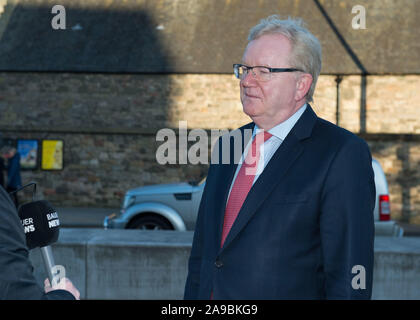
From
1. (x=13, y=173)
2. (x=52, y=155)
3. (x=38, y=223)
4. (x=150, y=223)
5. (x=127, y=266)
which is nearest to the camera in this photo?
(x=38, y=223)

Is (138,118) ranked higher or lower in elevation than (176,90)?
lower

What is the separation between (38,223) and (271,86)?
3.78 feet

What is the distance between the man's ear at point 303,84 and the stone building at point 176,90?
1714 centimetres

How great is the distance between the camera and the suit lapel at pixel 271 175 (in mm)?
2336

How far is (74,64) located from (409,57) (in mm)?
12263

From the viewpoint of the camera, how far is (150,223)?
9.62 meters

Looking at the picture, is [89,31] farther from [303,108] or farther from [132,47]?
[303,108]

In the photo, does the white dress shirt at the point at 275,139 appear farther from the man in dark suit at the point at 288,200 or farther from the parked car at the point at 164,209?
the parked car at the point at 164,209

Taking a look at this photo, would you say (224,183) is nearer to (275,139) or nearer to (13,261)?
(275,139)

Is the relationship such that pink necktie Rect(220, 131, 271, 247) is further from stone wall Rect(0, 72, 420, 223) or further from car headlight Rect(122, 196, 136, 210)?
stone wall Rect(0, 72, 420, 223)

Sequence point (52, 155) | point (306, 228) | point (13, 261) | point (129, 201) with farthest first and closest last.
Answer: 1. point (52, 155)
2. point (129, 201)
3. point (306, 228)
4. point (13, 261)

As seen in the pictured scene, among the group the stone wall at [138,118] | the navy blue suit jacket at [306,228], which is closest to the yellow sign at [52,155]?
the stone wall at [138,118]

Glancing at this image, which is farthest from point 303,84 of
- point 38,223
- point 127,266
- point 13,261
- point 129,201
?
point 129,201

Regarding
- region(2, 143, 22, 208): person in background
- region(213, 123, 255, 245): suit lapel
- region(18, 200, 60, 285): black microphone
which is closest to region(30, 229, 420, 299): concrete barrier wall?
region(213, 123, 255, 245): suit lapel
